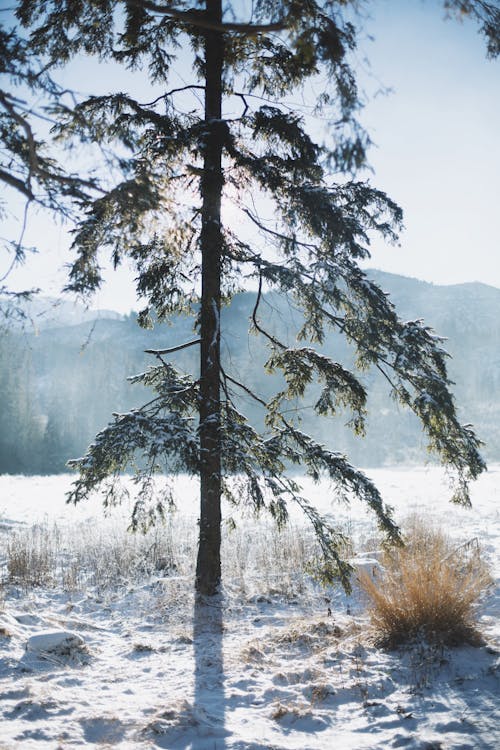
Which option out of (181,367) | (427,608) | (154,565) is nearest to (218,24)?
(427,608)

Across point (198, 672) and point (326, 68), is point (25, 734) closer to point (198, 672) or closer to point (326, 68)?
point (198, 672)

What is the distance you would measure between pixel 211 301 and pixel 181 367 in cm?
2001

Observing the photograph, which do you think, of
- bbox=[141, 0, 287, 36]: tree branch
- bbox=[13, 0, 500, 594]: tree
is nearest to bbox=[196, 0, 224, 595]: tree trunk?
bbox=[13, 0, 500, 594]: tree

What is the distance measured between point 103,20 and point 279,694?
720 centimetres

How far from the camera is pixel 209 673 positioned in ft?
13.6

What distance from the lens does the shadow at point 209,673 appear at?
10.1 ft

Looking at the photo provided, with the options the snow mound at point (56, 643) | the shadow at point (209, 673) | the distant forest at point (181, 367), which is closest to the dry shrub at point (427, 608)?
the shadow at point (209, 673)

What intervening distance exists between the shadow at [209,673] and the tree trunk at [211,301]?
0.36m

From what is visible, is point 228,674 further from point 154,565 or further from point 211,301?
point 154,565

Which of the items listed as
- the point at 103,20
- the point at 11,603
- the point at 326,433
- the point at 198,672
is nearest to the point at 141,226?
the point at 103,20

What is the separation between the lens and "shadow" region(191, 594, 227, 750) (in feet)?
10.1

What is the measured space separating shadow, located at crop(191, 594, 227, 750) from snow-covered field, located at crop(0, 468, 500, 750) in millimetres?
14

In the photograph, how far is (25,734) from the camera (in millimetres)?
3000

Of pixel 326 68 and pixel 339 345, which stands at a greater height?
pixel 339 345
